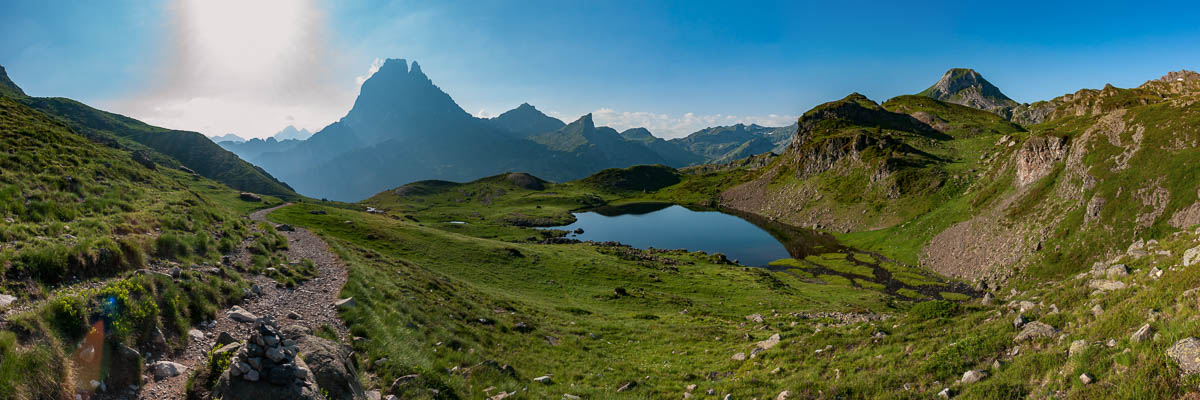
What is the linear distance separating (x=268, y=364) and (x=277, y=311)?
10.9 meters

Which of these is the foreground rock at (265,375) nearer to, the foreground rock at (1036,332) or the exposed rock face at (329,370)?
the exposed rock face at (329,370)

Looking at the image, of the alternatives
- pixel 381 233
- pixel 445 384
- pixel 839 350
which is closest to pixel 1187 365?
pixel 839 350

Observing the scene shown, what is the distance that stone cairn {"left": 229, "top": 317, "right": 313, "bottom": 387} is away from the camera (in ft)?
32.4

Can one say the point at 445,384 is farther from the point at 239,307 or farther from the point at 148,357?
the point at 239,307

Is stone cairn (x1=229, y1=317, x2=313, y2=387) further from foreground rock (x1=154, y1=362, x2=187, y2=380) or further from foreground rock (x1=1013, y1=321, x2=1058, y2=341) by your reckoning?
foreground rock (x1=1013, y1=321, x2=1058, y2=341)

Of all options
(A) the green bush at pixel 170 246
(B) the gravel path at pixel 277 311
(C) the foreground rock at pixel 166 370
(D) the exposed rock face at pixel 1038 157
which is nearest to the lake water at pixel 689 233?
(D) the exposed rock face at pixel 1038 157

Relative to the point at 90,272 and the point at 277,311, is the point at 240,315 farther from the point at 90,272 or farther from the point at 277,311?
the point at 90,272

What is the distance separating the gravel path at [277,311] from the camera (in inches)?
408

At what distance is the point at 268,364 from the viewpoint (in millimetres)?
10180

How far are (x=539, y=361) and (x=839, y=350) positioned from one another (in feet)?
50.5

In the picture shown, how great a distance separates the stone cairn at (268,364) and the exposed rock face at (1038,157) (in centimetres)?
9919

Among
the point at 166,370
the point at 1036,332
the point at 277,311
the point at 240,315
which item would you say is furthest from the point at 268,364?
the point at 1036,332

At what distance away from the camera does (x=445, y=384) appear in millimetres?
15641

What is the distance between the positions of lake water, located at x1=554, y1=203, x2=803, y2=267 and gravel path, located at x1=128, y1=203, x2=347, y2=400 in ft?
264
